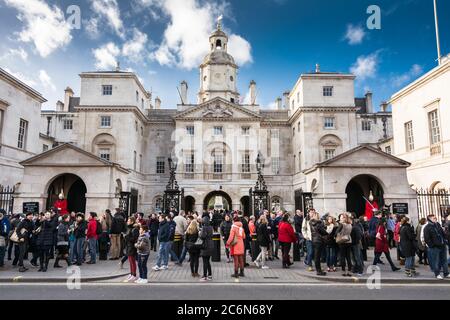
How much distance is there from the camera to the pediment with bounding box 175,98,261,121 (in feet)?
130

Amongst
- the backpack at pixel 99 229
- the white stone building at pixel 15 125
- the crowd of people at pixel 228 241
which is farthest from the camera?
the white stone building at pixel 15 125

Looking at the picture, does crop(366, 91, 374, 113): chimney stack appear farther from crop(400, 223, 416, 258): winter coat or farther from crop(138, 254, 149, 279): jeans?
crop(138, 254, 149, 279): jeans

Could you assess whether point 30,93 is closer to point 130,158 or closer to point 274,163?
point 130,158

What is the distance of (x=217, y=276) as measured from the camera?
10328mm

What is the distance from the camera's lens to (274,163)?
137ft

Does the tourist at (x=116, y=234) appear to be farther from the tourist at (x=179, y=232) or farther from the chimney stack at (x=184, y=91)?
the chimney stack at (x=184, y=91)

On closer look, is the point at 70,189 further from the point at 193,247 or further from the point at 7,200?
the point at 193,247

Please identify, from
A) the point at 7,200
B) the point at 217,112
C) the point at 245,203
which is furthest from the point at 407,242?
the point at 217,112

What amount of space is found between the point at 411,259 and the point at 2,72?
28228 millimetres

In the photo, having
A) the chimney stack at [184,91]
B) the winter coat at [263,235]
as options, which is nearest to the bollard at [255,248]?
the winter coat at [263,235]

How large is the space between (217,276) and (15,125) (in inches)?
928

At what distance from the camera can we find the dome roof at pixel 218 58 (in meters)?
46.6

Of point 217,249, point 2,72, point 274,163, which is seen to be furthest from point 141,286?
point 274,163
